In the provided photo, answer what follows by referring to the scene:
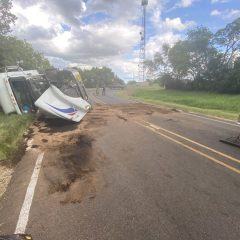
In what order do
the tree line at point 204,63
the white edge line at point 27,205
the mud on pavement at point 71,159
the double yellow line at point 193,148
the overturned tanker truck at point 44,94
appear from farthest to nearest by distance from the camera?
the tree line at point 204,63, the overturned tanker truck at point 44,94, the double yellow line at point 193,148, the mud on pavement at point 71,159, the white edge line at point 27,205

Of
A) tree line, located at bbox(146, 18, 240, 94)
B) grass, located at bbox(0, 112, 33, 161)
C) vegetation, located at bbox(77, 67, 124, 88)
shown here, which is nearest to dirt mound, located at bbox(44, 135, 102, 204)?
grass, located at bbox(0, 112, 33, 161)

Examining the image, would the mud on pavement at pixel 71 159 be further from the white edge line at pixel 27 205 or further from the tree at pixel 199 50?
the tree at pixel 199 50

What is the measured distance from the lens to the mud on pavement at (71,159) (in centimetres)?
640

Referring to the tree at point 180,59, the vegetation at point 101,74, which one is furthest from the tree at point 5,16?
the vegetation at point 101,74

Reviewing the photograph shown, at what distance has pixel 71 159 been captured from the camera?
877cm

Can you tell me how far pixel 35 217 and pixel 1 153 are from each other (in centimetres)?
446

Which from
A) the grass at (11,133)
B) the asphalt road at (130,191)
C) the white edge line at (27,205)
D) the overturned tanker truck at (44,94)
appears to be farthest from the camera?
the overturned tanker truck at (44,94)

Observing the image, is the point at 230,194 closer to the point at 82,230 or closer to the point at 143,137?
the point at 82,230

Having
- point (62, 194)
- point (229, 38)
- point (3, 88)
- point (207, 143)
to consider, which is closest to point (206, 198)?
point (62, 194)

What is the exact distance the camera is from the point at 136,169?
7.64m

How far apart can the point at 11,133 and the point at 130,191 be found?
22.3ft

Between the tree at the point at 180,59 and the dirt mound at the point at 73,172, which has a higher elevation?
the dirt mound at the point at 73,172

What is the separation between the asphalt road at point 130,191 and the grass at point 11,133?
62 centimetres

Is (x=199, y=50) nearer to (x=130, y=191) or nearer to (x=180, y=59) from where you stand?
(x=180, y=59)
